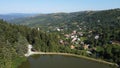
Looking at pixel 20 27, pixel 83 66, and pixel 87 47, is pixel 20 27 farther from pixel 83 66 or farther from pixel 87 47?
pixel 83 66

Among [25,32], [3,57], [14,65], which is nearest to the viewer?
[3,57]

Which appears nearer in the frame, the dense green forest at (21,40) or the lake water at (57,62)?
the lake water at (57,62)

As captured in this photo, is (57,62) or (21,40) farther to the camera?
(21,40)

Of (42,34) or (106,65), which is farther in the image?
(42,34)

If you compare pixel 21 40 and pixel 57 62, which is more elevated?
pixel 21 40

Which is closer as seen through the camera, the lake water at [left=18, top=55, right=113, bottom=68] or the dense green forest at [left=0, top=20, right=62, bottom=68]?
the lake water at [left=18, top=55, right=113, bottom=68]

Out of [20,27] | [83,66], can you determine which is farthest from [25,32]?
[83,66]

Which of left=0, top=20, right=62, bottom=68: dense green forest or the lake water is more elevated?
left=0, top=20, right=62, bottom=68: dense green forest

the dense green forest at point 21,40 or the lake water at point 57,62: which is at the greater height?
the dense green forest at point 21,40
